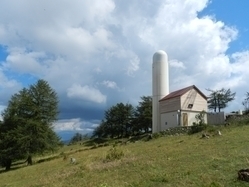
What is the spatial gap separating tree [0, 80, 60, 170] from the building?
666 inches

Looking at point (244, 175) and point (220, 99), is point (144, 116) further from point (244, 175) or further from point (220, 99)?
point (244, 175)

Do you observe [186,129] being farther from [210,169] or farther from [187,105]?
[210,169]

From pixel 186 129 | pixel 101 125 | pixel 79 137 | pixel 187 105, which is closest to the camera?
pixel 186 129

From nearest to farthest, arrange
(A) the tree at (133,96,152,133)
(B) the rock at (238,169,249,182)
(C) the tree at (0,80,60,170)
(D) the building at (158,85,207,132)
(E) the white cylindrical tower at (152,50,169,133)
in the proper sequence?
(B) the rock at (238,169,249,182), (C) the tree at (0,80,60,170), (D) the building at (158,85,207,132), (E) the white cylindrical tower at (152,50,169,133), (A) the tree at (133,96,152,133)

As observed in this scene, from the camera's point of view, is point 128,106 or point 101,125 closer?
point 128,106

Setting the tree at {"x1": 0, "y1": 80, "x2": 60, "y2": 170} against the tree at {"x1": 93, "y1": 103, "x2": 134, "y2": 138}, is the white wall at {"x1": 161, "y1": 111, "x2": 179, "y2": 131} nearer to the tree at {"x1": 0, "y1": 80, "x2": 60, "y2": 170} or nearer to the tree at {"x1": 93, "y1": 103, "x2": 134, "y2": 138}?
the tree at {"x1": 0, "y1": 80, "x2": 60, "y2": 170}

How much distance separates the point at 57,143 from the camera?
40500mm

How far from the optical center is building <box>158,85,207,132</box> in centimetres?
4259

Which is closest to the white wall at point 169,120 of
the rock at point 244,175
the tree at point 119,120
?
the tree at point 119,120

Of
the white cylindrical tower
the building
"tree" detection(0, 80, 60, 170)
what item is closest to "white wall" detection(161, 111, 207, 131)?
the building

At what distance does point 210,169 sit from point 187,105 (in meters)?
32.2

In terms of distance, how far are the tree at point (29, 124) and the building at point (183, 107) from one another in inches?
666

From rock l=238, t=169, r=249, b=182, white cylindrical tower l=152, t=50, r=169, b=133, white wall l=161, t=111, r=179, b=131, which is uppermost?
white cylindrical tower l=152, t=50, r=169, b=133

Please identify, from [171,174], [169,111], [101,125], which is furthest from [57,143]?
[101,125]
